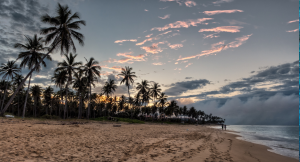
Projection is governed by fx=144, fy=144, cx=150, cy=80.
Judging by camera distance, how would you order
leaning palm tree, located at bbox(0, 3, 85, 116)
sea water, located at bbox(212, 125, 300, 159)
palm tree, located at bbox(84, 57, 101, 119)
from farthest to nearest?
palm tree, located at bbox(84, 57, 101, 119)
leaning palm tree, located at bbox(0, 3, 85, 116)
sea water, located at bbox(212, 125, 300, 159)

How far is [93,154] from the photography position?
6.60m

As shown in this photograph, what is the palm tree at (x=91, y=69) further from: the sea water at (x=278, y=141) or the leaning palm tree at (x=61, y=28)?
the sea water at (x=278, y=141)

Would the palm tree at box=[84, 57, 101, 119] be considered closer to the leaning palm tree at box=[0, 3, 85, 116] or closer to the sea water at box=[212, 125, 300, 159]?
the leaning palm tree at box=[0, 3, 85, 116]

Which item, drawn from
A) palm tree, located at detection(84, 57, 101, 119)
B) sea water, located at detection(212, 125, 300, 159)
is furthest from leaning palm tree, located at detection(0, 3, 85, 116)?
sea water, located at detection(212, 125, 300, 159)

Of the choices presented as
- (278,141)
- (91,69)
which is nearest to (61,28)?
(91,69)

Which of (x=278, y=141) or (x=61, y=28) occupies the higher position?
(x=61, y=28)

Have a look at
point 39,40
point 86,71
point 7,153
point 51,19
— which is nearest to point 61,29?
point 51,19

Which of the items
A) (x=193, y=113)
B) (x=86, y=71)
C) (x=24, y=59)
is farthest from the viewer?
(x=193, y=113)

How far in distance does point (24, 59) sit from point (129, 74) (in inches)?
1044

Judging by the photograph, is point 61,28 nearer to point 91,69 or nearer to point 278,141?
point 91,69

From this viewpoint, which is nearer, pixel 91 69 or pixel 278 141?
pixel 278 141

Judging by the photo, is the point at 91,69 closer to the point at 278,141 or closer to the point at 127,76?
the point at 127,76

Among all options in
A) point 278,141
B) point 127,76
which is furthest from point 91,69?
point 278,141

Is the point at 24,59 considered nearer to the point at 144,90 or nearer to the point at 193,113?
the point at 144,90
